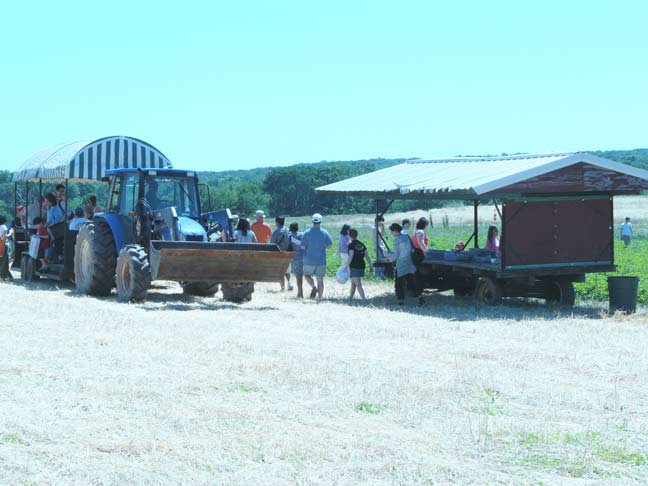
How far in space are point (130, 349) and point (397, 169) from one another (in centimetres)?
1201

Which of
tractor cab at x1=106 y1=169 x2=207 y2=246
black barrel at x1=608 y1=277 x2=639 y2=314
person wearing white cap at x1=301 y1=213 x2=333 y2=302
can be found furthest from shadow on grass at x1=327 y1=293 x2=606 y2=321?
tractor cab at x1=106 y1=169 x2=207 y2=246

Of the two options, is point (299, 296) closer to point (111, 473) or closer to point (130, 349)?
point (130, 349)

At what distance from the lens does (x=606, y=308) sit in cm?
1714

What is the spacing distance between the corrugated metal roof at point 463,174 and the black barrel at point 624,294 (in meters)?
1.89

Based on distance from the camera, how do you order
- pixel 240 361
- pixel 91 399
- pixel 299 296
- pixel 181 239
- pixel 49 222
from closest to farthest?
pixel 91 399
pixel 240 361
pixel 181 239
pixel 299 296
pixel 49 222

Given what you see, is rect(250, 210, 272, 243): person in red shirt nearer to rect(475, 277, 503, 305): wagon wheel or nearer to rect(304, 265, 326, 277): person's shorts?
rect(304, 265, 326, 277): person's shorts

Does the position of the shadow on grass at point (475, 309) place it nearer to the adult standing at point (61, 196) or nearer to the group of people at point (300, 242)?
the group of people at point (300, 242)

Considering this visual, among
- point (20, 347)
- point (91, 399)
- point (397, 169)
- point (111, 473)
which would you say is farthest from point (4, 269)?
point (111, 473)

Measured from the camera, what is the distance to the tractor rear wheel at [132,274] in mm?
15812

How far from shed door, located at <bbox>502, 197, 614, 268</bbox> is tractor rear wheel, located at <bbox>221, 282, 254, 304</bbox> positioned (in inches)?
172

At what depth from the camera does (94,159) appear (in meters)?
20.6

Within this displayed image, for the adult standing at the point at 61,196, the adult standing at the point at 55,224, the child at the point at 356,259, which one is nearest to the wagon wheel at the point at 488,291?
the child at the point at 356,259

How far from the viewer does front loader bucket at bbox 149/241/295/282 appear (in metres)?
15.3

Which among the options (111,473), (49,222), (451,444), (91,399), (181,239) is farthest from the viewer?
(49,222)
